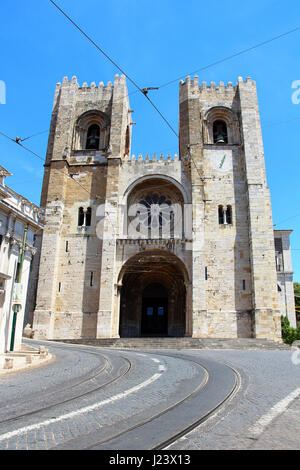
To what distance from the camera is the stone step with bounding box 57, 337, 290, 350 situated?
16.8 metres

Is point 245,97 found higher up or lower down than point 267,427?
higher up

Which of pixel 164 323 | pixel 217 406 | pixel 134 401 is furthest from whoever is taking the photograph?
pixel 164 323

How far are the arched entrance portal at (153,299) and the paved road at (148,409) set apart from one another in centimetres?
1534

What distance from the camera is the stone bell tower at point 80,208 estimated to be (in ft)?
67.3

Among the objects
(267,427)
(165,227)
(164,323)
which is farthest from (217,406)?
(164,323)

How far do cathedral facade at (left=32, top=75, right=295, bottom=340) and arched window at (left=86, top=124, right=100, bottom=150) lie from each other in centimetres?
7

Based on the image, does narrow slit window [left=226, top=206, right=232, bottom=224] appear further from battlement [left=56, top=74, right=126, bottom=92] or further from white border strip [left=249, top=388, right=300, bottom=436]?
white border strip [left=249, top=388, right=300, bottom=436]

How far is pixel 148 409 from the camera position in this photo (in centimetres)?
449

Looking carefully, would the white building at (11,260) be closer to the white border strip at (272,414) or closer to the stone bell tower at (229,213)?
the stone bell tower at (229,213)

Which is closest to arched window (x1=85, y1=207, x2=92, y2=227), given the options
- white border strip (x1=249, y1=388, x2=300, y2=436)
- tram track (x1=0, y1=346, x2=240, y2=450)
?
tram track (x1=0, y1=346, x2=240, y2=450)

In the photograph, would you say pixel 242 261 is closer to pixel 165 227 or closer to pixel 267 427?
pixel 165 227

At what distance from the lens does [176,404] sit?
4699 millimetres

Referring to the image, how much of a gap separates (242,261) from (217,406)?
1682 cm

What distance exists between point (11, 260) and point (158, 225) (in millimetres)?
11151
